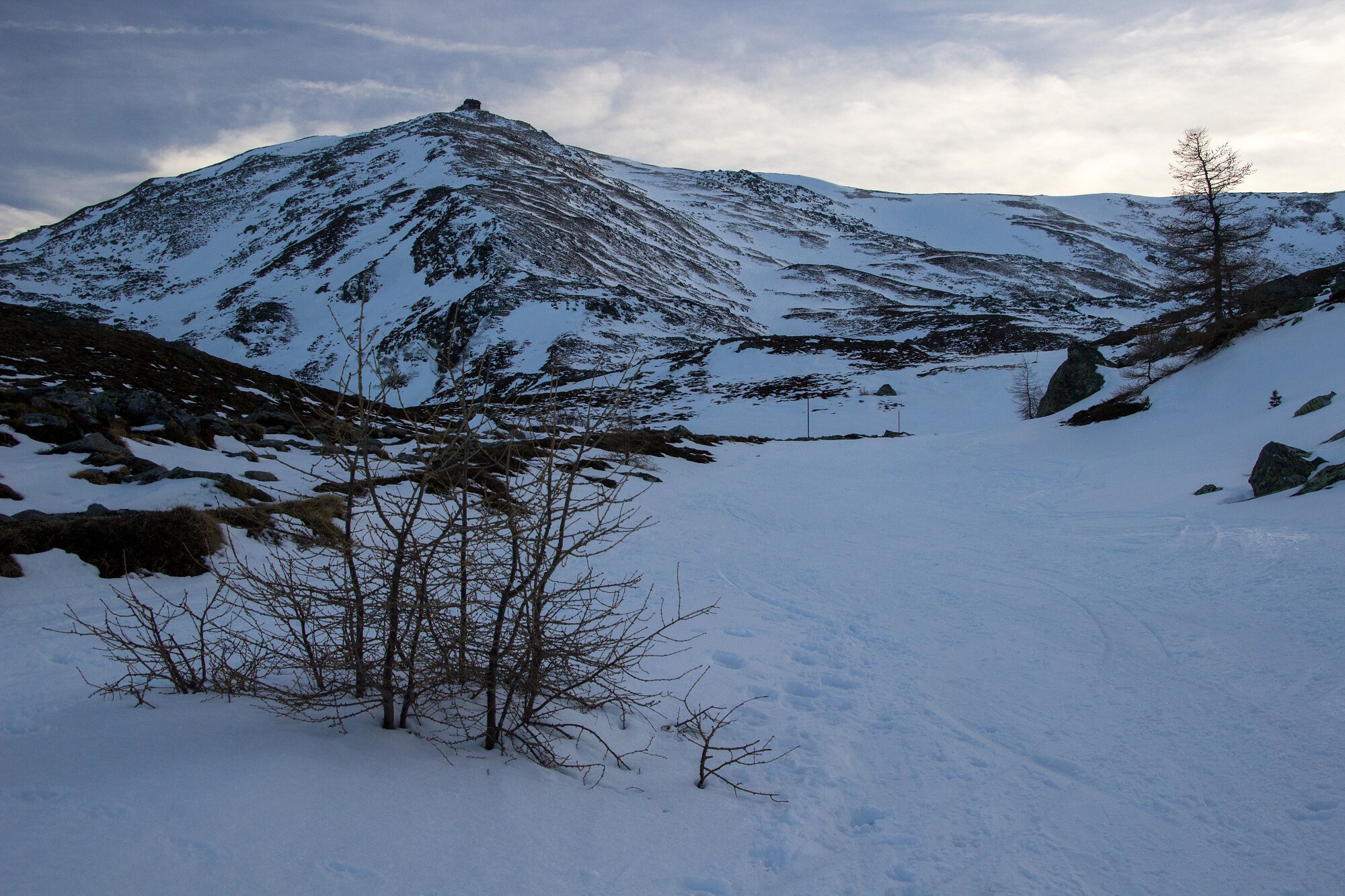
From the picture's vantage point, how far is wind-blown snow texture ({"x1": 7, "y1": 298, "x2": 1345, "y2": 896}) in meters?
2.77

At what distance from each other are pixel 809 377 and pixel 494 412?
5039cm

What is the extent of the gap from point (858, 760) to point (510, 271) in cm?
7332

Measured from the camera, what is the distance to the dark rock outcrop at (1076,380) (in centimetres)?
2469

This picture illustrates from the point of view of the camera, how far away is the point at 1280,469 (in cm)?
1016

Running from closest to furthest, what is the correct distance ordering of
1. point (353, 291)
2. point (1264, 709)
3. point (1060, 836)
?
point (1060, 836) → point (1264, 709) → point (353, 291)

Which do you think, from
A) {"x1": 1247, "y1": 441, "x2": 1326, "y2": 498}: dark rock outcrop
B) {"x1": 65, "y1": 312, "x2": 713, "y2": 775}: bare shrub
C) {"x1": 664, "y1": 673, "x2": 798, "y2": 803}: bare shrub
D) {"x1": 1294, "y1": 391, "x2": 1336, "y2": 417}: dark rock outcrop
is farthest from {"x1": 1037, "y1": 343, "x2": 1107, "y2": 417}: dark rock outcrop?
{"x1": 65, "y1": 312, "x2": 713, "y2": 775}: bare shrub

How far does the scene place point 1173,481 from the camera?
12.7 m

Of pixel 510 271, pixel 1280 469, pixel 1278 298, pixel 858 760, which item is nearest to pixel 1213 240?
pixel 1278 298

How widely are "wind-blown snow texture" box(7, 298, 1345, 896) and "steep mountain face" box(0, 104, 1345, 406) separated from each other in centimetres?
3748

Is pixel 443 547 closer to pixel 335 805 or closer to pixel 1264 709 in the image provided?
pixel 335 805

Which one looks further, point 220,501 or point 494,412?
point 220,501

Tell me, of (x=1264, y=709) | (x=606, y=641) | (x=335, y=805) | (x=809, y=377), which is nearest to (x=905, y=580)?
(x=1264, y=709)

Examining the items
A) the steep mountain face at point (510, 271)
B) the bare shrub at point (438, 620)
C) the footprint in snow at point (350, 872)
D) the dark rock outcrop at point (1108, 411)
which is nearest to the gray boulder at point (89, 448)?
the bare shrub at point (438, 620)

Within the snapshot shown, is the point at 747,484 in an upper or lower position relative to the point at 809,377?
lower
